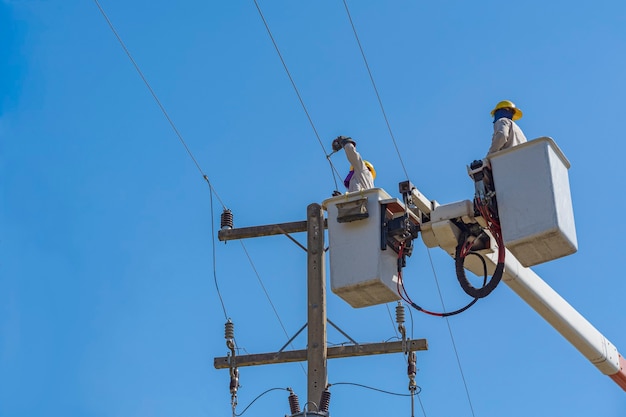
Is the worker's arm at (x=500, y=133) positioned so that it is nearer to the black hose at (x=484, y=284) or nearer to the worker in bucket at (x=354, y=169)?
the black hose at (x=484, y=284)

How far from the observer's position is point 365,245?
11.0m

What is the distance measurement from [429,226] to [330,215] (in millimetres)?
973

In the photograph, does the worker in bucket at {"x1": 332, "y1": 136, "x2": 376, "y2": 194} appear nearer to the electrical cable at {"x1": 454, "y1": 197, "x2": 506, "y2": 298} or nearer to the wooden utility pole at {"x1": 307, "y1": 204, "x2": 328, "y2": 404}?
the wooden utility pole at {"x1": 307, "y1": 204, "x2": 328, "y2": 404}

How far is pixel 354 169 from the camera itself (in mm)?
11641

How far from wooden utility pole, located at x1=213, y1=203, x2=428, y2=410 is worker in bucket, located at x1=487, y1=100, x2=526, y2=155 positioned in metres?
2.03

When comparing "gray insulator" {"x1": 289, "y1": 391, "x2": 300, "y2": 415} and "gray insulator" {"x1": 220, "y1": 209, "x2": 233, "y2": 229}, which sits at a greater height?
"gray insulator" {"x1": 220, "y1": 209, "x2": 233, "y2": 229}

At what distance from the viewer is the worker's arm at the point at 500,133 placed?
35.6 ft

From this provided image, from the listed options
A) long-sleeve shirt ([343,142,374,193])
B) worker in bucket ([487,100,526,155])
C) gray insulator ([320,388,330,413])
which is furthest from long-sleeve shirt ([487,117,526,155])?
gray insulator ([320,388,330,413])

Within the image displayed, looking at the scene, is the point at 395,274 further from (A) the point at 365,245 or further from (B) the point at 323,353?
(B) the point at 323,353

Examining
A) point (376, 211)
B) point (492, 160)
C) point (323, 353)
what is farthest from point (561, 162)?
point (323, 353)

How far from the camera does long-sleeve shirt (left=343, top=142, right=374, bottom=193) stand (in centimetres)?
1154

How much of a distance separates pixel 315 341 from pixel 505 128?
2595 millimetres

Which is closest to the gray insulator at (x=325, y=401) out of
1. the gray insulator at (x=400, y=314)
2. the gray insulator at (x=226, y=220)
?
the gray insulator at (x=400, y=314)

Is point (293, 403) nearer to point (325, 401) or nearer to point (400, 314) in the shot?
point (325, 401)
